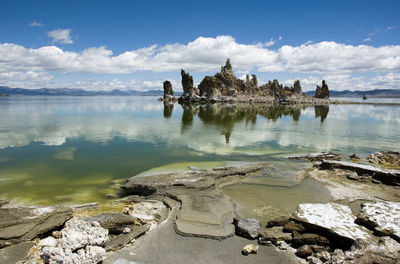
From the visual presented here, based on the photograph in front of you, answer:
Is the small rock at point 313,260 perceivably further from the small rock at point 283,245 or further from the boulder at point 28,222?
the boulder at point 28,222

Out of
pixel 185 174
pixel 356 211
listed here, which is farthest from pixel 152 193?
pixel 356 211

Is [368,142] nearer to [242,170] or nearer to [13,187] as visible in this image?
[242,170]

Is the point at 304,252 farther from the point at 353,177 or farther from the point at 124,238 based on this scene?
the point at 353,177

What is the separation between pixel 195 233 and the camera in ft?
22.1

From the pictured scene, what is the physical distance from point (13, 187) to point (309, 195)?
13006 mm

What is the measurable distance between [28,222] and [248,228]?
6451 mm

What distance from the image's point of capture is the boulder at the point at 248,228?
6.64 metres

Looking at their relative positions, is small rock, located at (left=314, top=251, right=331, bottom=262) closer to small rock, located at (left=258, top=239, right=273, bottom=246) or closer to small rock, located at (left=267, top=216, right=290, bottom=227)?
small rock, located at (left=258, top=239, right=273, bottom=246)

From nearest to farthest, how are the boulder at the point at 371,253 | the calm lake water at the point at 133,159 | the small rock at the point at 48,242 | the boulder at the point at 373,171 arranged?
1. the boulder at the point at 371,253
2. the small rock at the point at 48,242
3. the calm lake water at the point at 133,159
4. the boulder at the point at 373,171

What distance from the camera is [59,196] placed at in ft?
32.6

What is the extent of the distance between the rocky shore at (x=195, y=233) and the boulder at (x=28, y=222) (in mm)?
23

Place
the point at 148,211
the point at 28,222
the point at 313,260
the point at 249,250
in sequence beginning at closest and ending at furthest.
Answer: the point at 313,260
the point at 249,250
the point at 28,222
the point at 148,211

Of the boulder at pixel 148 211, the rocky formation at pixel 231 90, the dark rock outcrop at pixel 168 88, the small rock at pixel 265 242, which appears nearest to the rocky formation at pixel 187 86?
the rocky formation at pixel 231 90

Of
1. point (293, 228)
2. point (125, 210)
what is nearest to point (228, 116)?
point (125, 210)
